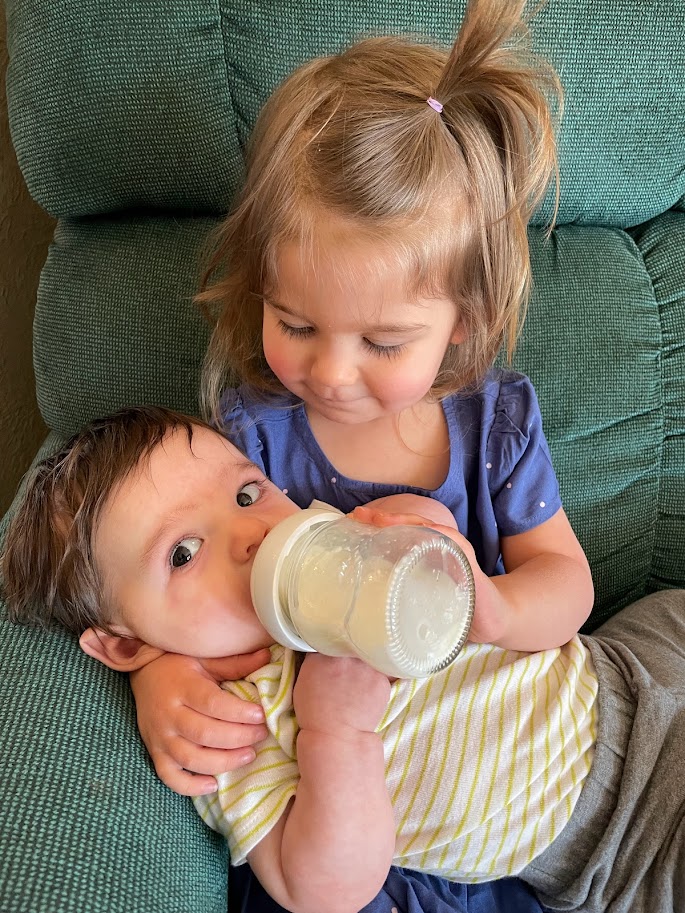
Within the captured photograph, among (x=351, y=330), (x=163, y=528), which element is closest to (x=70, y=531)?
(x=163, y=528)

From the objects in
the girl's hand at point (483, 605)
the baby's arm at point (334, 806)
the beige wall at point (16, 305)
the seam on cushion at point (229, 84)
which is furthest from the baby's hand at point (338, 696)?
the beige wall at point (16, 305)

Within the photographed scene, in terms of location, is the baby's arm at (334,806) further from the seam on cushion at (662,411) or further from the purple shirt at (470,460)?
the seam on cushion at (662,411)

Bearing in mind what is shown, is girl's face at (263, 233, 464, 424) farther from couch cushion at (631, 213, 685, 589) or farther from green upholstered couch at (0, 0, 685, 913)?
couch cushion at (631, 213, 685, 589)

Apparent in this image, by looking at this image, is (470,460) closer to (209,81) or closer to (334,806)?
(334,806)

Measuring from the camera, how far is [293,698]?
30.8 inches

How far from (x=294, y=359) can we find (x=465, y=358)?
9.9 inches

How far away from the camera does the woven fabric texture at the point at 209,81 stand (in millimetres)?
1058

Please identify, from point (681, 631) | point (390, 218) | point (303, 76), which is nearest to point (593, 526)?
point (681, 631)

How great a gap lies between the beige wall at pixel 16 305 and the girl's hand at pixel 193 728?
3.39ft

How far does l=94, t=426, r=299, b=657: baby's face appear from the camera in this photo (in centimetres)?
80

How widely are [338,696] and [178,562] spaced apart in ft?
0.73

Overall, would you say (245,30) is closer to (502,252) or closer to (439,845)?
(502,252)

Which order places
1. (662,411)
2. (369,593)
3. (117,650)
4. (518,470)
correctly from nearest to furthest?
(369,593), (117,650), (518,470), (662,411)

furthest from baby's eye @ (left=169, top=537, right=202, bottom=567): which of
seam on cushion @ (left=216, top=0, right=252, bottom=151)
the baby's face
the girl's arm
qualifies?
seam on cushion @ (left=216, top=0, right=252, bottom=151)
